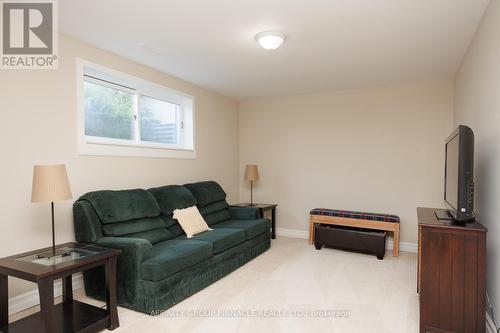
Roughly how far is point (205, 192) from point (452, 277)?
2905 millimetres

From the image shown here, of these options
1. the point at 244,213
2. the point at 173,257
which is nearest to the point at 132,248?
the point at 173,257

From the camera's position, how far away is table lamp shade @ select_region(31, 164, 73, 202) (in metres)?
2.16

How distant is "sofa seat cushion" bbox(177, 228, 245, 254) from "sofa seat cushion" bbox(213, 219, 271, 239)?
0.50 ft

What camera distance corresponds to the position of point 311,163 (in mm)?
5070

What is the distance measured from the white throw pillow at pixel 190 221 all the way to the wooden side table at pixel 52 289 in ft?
3.58

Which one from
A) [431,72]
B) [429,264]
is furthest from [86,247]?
[431,72]

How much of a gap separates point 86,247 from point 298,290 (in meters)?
1.97

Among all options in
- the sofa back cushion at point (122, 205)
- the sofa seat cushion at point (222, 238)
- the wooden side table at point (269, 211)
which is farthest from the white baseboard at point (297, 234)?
the sofa back cushion at point (122, 205)

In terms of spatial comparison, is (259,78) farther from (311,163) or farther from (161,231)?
(161,231)

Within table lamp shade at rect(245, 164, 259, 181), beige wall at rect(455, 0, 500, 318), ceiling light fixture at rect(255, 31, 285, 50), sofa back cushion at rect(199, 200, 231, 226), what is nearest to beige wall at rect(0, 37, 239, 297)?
sofa back cushion at rect(199, 200, 231, 226)

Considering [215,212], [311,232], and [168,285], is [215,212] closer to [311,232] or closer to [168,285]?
[311,232]

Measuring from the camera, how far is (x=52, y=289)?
6.22 feet

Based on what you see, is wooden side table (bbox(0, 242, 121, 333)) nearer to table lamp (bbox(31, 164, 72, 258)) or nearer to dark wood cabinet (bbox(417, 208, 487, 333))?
table lamp (bbox(31, 164, 72, 258))

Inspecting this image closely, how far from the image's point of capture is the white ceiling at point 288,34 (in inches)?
91.0
